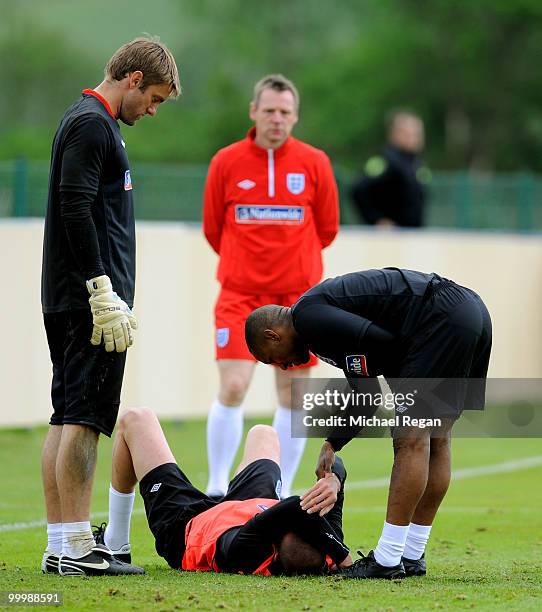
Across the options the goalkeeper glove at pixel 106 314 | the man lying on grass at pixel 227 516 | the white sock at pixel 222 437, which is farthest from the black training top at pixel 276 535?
the white sock at pixel 222 437

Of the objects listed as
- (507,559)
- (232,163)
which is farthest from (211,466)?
(507,559)

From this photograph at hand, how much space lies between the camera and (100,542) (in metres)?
6.80

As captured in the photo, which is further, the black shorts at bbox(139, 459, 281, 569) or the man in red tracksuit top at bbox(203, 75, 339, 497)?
the man in red tracksuit top at bbox(203, 75, 339, 497)

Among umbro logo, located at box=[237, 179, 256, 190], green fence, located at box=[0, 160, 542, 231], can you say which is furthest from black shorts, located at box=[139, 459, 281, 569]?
green fence, located at box=[0, 160, 542, 231]

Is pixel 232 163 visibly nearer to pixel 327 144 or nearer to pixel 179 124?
pixel 327 144

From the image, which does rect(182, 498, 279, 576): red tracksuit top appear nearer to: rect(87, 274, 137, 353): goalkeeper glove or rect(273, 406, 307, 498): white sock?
rect(87, 274, 137, 353): goalkeeper glove

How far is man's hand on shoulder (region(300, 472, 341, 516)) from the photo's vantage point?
6.01 metres

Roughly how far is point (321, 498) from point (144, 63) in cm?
224

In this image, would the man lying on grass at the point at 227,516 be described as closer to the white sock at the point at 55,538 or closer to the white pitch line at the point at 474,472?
the white sock at the point at 55,538

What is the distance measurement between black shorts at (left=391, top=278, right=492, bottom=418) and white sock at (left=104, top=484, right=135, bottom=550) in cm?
155

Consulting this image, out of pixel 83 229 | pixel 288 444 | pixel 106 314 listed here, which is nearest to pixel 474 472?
pixel 288 444

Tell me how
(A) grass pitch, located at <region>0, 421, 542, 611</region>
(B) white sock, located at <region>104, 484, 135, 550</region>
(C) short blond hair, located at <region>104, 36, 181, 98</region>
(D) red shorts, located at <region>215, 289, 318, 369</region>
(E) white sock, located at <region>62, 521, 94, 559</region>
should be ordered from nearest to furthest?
1. (A) grass pitch, located at <region>0, 421, 542, 611</region>
2. (E) white sock, located at <region>62, 521, 94, 559</region>
3. (C) short blond hair, located at <region>104, 36, 181, 98</region>
4. (B) white sock, located at <region>104, 484, 135, 550</region>
5. (D) red shorts, located at <region>215, 289, 318, 369</region>

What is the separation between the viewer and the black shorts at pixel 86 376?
6328 millimetres

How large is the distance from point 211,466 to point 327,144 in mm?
44611
